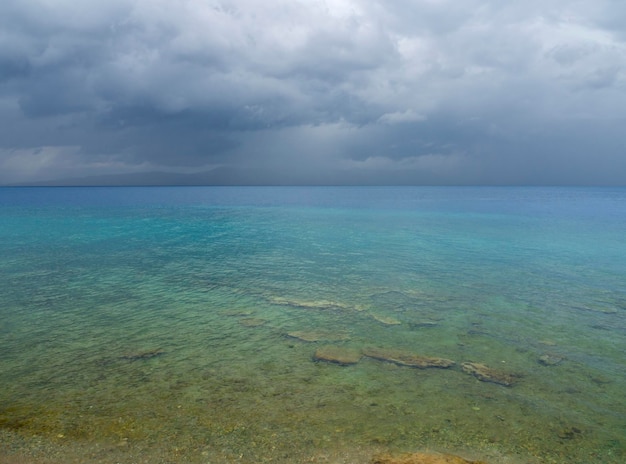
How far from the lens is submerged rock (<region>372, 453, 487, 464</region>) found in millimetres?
8070

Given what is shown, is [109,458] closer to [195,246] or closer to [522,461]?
[522,461]

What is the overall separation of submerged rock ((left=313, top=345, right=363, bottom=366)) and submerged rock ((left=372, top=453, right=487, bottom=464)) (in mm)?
4734

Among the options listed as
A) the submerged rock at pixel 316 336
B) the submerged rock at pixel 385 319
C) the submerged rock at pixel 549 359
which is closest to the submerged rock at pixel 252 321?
the submerged rock at pixel 316 336

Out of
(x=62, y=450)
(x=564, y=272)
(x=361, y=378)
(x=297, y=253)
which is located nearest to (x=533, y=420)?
(x=361, y=378)

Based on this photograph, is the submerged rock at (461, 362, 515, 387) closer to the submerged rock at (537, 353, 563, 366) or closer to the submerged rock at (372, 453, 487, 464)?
the submerged rock at (537, 353, 563, 366)

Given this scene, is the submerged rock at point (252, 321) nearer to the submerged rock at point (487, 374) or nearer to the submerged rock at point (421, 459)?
the submerged rock at point (487, 374)

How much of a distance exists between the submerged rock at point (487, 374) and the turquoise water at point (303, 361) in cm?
25

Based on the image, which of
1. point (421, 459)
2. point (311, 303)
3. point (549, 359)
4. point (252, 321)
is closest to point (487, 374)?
point (549, 359)

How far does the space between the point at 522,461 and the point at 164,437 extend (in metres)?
7.62

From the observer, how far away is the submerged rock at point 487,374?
1193cm

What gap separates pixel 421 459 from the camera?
8.16 meters

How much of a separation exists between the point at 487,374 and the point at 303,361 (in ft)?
18.7

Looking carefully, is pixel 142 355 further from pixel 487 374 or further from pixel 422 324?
pixel 487 374

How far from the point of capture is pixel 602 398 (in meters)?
11.1
